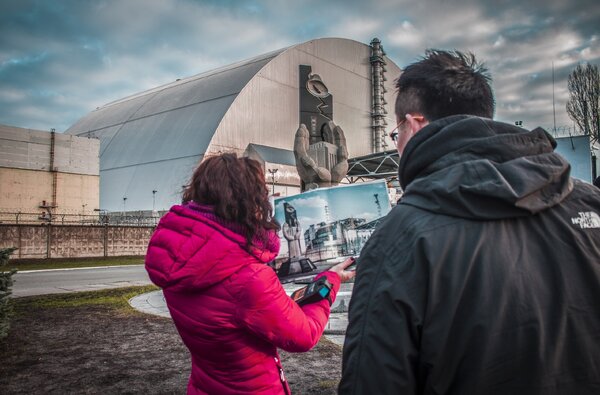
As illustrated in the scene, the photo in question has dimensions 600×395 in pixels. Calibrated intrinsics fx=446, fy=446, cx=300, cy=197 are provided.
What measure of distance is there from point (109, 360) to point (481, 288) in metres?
5.23

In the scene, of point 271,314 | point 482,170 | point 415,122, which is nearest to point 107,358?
point 271,314

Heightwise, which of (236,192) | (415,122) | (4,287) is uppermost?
(415,122)

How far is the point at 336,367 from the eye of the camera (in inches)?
191

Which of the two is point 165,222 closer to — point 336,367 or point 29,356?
point 336,367

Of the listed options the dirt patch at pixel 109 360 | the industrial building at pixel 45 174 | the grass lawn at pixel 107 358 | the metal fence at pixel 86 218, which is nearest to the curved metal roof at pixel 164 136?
the metal fence at pixel 86 218

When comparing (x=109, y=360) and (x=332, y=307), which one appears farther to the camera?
(x=332, y=307)

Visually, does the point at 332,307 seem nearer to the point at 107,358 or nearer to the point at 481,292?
the point at 107,358

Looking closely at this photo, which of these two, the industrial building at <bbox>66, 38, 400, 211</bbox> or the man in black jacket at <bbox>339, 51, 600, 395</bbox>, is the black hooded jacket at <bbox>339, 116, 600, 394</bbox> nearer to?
the man in black jacket at <bbox>339, 51, 600, 395</bbox>

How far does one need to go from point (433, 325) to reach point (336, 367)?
397 centimetres

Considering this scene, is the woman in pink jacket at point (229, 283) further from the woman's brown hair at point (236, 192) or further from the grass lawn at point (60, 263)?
the grass lawn at point (60, 263)

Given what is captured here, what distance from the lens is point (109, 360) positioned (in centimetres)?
529

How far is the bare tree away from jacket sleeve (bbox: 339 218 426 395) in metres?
26.3

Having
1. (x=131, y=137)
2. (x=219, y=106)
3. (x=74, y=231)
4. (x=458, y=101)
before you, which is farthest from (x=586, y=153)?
(x=131, y=137)

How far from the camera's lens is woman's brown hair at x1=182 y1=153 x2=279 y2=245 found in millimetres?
2045
